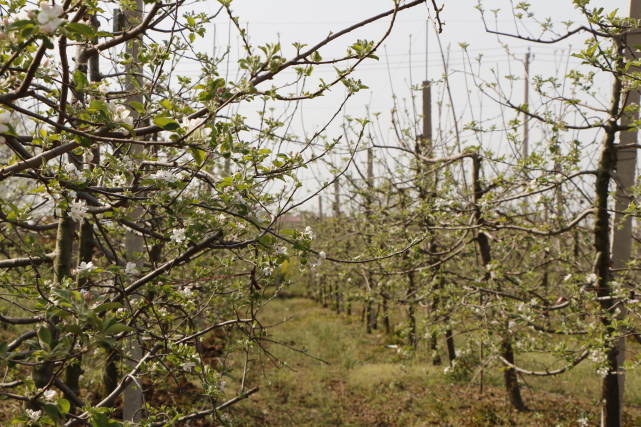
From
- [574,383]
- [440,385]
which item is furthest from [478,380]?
[574,383]

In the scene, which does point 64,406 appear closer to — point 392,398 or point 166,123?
point 166,123

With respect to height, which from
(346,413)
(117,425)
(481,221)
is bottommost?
(346,413)

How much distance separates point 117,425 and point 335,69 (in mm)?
1495

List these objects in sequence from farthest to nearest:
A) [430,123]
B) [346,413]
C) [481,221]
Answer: [430,123] → [346,413] → [481,221]

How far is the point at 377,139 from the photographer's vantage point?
945 cm

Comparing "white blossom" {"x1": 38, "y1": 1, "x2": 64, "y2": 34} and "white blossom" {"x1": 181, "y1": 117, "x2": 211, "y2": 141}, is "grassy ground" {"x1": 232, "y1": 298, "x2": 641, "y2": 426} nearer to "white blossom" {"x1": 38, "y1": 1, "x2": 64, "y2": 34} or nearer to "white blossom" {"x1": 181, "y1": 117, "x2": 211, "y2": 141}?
"white blossom" {"x1": 181, "y1": 117, "x2": 211, "y2": 141}

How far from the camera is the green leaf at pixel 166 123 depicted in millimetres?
1388

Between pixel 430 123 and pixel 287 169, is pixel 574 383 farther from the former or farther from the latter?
pixel 287 169

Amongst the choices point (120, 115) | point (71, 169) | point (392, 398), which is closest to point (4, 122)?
point (120, 115)

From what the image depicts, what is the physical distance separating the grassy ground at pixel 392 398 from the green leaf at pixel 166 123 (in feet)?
16.8

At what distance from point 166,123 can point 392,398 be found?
8.46 metres

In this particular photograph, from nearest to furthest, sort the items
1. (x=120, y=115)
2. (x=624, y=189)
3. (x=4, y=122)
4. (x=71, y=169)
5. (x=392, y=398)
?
(x=4, y=122), (x=120, y=115), (x=71, y=169), (x=624, y=189), (x=392, y=398)

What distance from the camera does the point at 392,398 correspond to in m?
8.82

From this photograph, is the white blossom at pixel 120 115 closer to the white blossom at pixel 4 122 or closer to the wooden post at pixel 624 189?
the white blossom at pixel 4 122
